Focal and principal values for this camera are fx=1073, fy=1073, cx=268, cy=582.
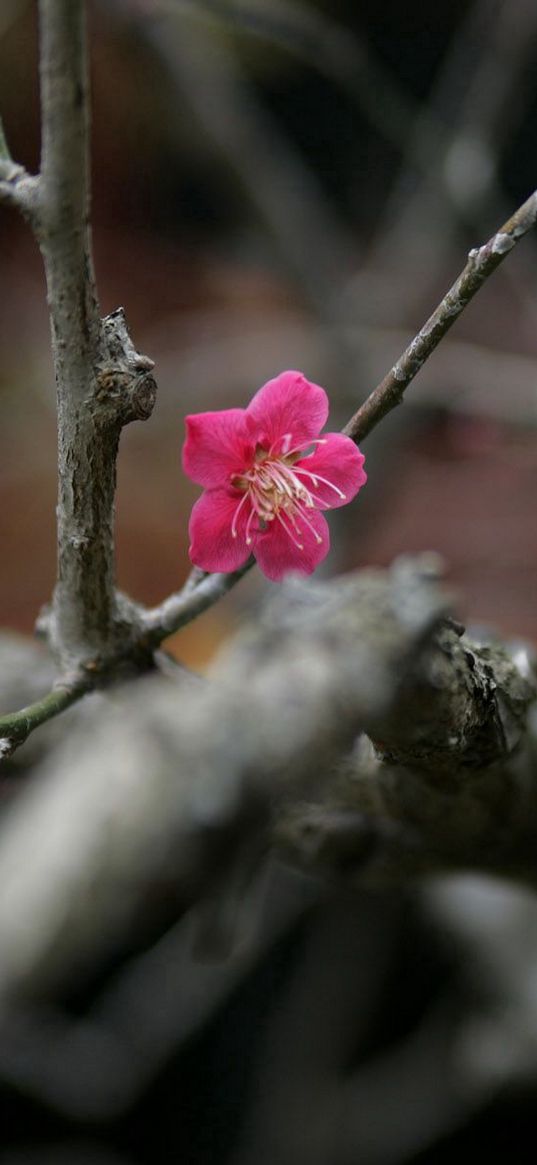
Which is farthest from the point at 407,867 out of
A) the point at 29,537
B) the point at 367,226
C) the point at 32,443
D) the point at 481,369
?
the point at 367,226

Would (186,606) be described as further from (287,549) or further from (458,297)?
(458,297)

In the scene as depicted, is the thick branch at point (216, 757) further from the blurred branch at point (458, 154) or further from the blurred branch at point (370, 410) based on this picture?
the blurred branch at point (458, 154)

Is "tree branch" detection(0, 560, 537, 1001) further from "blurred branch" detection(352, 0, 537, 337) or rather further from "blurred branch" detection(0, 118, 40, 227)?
"blurred branch" detection(352, 0, 537, 337)

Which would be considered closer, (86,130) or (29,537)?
(86,130)

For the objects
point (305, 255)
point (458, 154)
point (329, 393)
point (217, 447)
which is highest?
point (458, 154)

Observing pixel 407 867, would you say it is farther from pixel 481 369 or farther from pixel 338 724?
pixel 481 369

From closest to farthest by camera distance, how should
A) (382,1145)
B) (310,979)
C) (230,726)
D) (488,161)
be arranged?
(230,726) < (382,1145) < (310,979) < (488,161)

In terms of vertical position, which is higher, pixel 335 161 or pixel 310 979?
pixel 335 161

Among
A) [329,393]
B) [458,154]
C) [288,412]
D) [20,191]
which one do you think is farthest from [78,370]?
[329,393]
